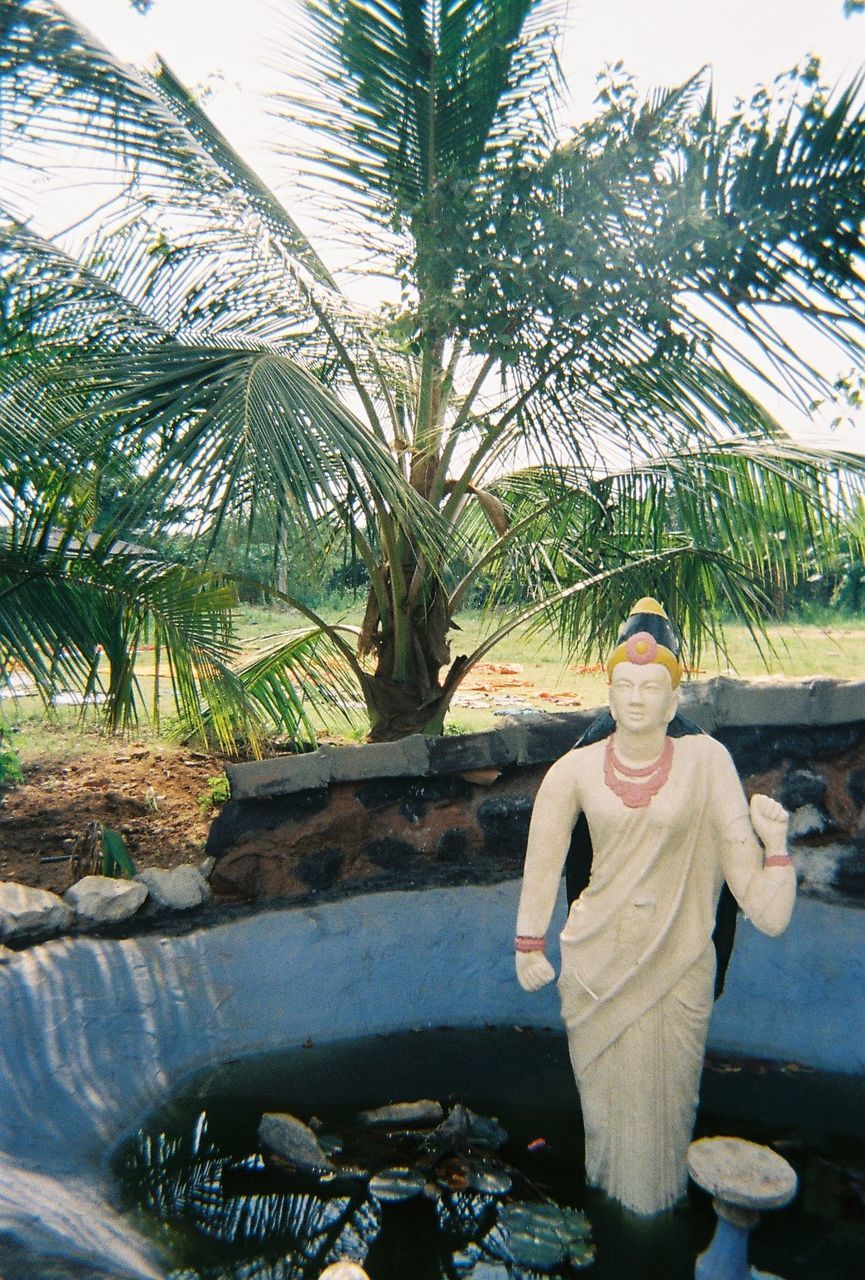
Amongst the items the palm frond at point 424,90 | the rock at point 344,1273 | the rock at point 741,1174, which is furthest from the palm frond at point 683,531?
the rock at point 344,1273

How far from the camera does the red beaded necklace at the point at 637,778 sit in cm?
272

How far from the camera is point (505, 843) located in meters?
4.24

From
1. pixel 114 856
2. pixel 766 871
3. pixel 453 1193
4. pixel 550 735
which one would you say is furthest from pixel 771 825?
pixel 114 856

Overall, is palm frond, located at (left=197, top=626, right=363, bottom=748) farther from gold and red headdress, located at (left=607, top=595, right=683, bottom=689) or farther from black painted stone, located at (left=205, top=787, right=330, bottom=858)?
gold and red headdress, located at (left=607, top=595, right=683, bottom=689)

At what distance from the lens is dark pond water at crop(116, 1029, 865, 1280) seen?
2.49m

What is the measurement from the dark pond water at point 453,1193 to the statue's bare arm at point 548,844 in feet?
1.99

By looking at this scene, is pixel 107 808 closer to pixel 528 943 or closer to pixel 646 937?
pixel 528 943

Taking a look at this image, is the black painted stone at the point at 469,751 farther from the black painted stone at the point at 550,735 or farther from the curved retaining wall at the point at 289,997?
the curved retaining wall at the point at 289,997

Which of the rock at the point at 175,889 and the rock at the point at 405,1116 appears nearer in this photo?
the rock at the point at 405,1116

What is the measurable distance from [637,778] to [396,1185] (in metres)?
1.21

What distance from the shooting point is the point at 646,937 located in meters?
2.73

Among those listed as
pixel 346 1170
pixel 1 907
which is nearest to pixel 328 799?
pixel 1 907

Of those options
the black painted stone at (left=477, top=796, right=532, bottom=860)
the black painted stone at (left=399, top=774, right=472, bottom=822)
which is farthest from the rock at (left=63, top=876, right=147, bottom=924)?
the black painted stone at (left=477, top=796, right=532, bottom=860)

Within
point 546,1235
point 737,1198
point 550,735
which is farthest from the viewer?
point 550,735
